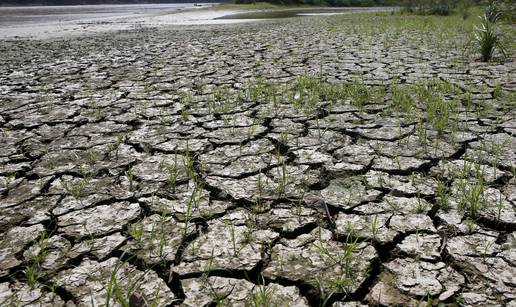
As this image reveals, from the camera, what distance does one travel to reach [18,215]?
1804 mm

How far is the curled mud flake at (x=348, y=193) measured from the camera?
1.83 m

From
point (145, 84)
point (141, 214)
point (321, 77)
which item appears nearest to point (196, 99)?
point (145, 84)

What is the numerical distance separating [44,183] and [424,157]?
199 centimetres

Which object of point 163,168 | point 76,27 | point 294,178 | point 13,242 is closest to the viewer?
point 13,242

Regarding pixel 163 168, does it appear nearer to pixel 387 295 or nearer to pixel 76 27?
pixel 387 295

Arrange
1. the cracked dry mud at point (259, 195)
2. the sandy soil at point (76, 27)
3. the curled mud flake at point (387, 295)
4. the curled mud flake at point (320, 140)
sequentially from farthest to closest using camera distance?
the sandy soil at point (76, 27) < the curled mud flake at point (320, 140) < the cracked dry mud at point (259, 195) < the curled mud flake at point (387, 295)

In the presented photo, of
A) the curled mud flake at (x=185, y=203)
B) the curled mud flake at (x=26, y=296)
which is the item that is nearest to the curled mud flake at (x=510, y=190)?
the curled mud flake at (x=185, y=203)

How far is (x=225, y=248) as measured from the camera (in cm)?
153

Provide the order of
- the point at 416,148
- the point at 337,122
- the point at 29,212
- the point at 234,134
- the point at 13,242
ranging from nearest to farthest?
the point at 13,242, the point at 29,212, the point at 416,148, the point at 234,134, the point at 337,122

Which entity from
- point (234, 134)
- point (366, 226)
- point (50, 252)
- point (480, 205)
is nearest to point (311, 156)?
point (234, 134)

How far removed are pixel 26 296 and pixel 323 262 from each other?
0.96 metres

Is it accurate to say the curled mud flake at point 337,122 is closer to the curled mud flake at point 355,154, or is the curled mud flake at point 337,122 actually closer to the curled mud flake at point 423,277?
the curled mud flake at point 355,154

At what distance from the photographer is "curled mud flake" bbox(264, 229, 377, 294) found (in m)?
1.32

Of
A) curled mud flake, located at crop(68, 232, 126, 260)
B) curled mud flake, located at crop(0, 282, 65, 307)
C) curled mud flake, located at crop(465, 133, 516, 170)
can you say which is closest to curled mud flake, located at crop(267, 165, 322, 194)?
curled mud flake, located at crop(68, 232, 126, 260)
